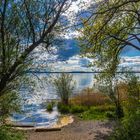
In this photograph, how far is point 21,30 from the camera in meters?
16.4

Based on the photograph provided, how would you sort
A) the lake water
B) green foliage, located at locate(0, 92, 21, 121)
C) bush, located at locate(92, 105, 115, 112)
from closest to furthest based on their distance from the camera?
green foliage, located at locate(0, 92, 21, 121), the lake water, bush, located at locate(92, 105, 115, 112)

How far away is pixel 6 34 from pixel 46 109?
2317 cm

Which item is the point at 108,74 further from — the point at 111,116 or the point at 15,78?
the point at 15,78

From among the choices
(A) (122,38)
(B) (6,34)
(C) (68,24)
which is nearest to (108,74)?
(A) (122,38)

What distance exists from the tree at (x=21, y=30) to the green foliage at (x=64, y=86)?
964 inches

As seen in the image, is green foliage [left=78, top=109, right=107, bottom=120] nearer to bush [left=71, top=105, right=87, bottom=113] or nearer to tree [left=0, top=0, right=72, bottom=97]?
bush [left=71, top=105, right=87, bottom=113]

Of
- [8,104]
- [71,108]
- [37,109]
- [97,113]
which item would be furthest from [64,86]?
[8,104]

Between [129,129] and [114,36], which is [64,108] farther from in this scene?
[129,129]

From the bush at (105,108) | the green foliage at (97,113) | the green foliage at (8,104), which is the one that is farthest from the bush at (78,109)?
the green foliage at (8,104)

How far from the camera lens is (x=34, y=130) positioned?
2764cm

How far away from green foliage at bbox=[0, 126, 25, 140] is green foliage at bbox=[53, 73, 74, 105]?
2365cm

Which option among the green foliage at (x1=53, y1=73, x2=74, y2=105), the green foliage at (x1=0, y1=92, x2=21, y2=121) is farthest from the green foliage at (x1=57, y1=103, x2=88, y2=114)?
the green foliage at (x1=0, y1=92, x2=21, y2=121)

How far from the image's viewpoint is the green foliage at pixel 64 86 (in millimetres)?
41406

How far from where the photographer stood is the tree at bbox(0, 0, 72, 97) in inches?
630
